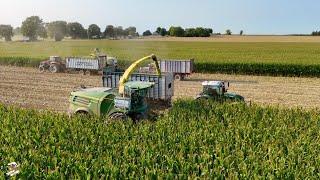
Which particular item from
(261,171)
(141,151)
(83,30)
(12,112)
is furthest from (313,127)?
(83,30)

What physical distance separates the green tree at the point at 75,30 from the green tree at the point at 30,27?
1055cm

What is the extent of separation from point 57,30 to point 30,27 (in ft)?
57.6

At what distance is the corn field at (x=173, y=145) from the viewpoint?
8.27 metres

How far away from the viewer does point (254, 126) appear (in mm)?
12430

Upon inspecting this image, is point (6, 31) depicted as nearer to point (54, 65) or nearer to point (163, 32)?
point (163, 32)

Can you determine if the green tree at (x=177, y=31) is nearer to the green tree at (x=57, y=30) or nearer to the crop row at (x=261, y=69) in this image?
the green tree at (x=57, y=30)

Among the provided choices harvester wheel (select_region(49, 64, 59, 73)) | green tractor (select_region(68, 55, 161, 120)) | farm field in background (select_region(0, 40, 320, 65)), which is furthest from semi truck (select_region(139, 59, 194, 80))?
green tractor (select_region(68, 55, 161, 120))

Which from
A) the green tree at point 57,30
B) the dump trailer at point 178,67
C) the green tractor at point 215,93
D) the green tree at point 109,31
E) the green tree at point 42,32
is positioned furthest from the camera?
the green tree at point 42,32

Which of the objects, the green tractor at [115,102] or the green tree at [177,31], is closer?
the green tractor at [115,102]

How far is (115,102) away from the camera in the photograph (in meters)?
13.1

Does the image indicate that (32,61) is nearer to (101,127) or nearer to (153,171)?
(101,127)

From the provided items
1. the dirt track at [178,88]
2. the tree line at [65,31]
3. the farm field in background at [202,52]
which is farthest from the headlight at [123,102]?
the tree line at [65,31]

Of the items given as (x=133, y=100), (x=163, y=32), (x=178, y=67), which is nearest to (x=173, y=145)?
(x=133, y=100)

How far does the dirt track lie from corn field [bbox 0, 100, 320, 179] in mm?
6411
